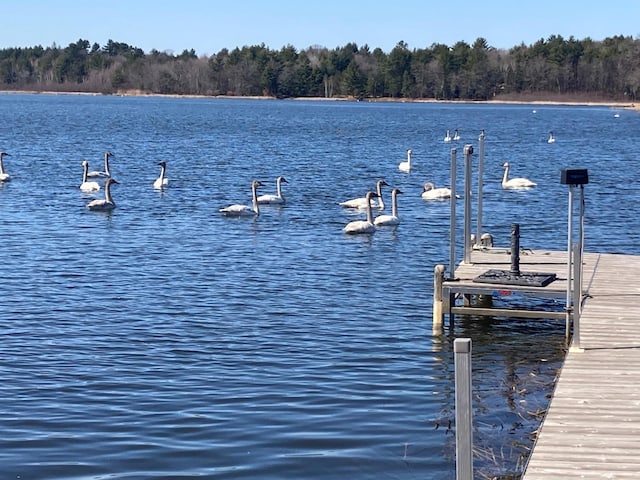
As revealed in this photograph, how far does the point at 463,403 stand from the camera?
7.71 meters

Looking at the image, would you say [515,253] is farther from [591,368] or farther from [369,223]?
[369,223]

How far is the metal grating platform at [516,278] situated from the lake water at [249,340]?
91cm

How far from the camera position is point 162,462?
11.7 meters

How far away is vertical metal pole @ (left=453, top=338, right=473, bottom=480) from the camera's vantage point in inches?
296

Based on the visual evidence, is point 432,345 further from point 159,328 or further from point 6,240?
point 6,240

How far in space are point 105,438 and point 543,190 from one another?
3082 cm

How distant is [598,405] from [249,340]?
6797 mm

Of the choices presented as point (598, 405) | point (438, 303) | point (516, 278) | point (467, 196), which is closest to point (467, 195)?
point (467, 196)

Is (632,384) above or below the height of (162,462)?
above

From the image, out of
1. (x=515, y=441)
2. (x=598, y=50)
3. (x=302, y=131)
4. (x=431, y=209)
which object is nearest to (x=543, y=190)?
(x=431, y=209)

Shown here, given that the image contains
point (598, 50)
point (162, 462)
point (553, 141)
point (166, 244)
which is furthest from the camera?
point (598, 50)

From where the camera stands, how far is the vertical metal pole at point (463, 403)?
296 inches

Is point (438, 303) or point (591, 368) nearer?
point (591, 368)

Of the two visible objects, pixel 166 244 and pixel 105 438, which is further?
pixel 166 244
